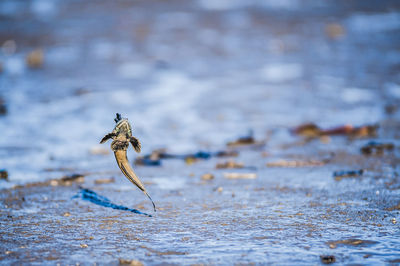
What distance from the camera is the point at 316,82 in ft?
27.1

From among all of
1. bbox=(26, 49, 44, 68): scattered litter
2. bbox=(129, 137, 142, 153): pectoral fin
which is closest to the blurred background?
bbox=(26, 49, 44, 68): scattered litter

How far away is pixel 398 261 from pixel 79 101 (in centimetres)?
557

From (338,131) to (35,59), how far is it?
5296mm

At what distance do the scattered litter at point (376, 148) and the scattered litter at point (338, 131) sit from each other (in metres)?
0.58

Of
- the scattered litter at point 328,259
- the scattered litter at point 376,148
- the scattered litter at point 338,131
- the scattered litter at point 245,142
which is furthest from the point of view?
the scattered litter at point 338,131

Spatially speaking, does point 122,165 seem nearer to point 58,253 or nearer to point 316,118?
point 58,253

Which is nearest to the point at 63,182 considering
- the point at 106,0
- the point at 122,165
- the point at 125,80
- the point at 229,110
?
the point at 122,165

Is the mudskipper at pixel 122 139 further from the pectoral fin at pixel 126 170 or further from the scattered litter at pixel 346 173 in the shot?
the scattered litter at pixel 346 173

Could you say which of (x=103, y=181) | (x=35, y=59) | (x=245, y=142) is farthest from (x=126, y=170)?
(x=35, y=59)

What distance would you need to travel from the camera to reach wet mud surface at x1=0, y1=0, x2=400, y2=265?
3.09 meters

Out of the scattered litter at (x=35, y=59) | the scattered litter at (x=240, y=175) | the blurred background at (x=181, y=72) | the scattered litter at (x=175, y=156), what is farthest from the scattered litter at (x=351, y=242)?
the scattered litter at (x=35, y=59)

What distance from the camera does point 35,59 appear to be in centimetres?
938

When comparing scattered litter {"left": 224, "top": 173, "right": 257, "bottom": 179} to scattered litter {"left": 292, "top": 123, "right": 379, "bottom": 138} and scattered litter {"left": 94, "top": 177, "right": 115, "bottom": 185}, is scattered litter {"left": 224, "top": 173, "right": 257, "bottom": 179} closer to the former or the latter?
scattered litter {"left": 94, "top": 177, "right": 115, "bottom": 185}

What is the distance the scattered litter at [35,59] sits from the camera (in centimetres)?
929
